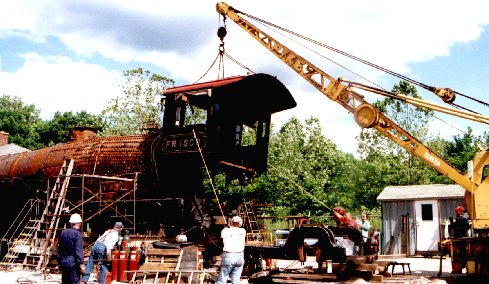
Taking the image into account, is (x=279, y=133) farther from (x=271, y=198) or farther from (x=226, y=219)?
(x=226, y=219)

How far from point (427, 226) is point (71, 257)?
64.6 ft

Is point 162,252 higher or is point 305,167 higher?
point 305,167

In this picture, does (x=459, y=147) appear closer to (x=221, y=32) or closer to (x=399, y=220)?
(x=399, y=220)

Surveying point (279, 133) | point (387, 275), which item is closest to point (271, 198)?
point (279, 133)

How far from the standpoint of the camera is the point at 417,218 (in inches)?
960

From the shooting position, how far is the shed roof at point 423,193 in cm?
2394

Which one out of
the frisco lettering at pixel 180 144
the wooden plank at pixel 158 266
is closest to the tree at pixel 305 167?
the frisco lettering at pixel 180 144

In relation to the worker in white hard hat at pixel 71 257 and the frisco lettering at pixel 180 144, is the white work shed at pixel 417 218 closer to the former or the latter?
the frisco lettering at pixel 180 144

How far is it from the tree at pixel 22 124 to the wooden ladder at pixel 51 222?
128 feet

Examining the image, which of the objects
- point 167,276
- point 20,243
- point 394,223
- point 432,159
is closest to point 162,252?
point 167,276

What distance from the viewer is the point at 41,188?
18.9m

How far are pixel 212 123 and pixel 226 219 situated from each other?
11.5 feet

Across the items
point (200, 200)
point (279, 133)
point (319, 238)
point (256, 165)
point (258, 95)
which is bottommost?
point (319, 238)

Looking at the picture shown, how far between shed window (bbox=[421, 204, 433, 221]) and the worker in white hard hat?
1966 cm
